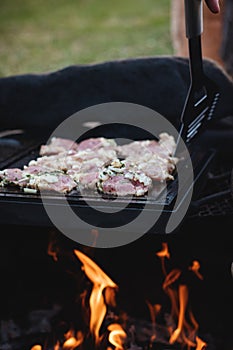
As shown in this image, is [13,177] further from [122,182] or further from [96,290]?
[96,290]

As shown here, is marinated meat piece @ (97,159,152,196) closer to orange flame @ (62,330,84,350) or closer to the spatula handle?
the spatula handle

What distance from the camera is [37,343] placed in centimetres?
256

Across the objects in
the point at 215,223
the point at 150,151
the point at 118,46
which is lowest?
the point at 118,46

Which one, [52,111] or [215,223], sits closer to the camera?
[215,223]

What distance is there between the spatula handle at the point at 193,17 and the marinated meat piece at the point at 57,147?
33.4 inches

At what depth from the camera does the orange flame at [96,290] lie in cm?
250

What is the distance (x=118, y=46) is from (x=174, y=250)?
8.64m

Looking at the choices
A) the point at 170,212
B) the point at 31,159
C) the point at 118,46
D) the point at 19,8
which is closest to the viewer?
the point at 170,212

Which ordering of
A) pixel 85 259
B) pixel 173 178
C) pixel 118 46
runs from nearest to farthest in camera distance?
pixel 173 178
pixel 85 259
pixel 118 46

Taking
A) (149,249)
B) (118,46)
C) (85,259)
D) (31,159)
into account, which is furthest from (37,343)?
(118,46)

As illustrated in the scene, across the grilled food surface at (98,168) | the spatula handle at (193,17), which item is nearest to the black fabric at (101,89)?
the grilled food surface at (98,168)

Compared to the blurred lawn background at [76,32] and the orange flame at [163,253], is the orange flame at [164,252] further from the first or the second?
the blurred lawn background at [76,32]

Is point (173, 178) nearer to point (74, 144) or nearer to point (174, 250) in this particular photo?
point (174, 250)

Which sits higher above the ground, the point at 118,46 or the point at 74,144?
the point at 74,144
